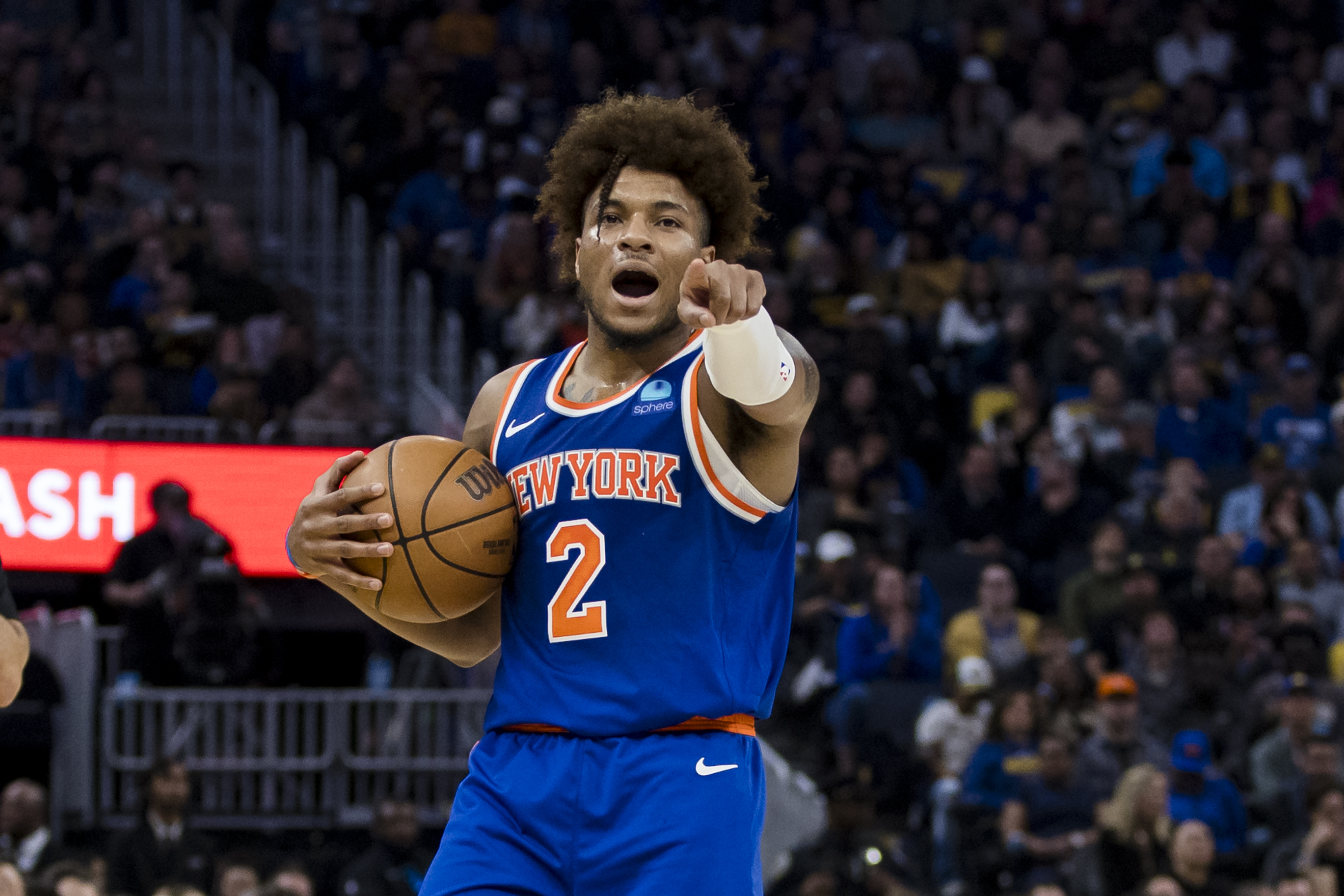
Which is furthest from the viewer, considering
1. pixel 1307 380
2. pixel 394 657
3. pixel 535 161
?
pixel 535 161

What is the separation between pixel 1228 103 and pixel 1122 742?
25.8 ft

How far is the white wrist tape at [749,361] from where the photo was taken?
3.37 m

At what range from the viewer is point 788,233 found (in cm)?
1401

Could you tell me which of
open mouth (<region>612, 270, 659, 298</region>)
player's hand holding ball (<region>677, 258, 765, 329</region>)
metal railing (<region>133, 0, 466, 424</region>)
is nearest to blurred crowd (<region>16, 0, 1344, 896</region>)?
metal railing (<region>133, 0, 466, 424</region>)

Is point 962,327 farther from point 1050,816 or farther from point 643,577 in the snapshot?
point 643,577

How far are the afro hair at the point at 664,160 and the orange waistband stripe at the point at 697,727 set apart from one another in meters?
1.06

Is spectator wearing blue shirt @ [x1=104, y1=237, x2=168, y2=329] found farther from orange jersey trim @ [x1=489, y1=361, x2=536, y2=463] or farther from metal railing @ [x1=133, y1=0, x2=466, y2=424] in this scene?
orange jersey trim @ [x1=489, y1=361, x2=536, y2=463]

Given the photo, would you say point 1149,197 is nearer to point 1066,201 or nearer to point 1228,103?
point 1066,201

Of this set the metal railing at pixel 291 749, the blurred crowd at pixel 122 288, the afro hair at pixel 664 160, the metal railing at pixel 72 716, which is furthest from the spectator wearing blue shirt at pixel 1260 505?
the afro hair at pixel 664 160

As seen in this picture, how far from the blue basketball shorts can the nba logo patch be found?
2.18ft

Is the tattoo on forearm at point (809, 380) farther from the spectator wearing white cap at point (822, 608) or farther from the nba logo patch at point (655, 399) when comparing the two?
the spectator wearing white cap at point (822, 608)

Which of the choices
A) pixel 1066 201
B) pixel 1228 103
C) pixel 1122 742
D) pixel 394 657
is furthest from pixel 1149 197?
pixel 394 657

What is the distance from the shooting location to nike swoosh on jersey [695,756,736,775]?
3553 millimetres

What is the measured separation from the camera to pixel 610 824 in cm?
351
